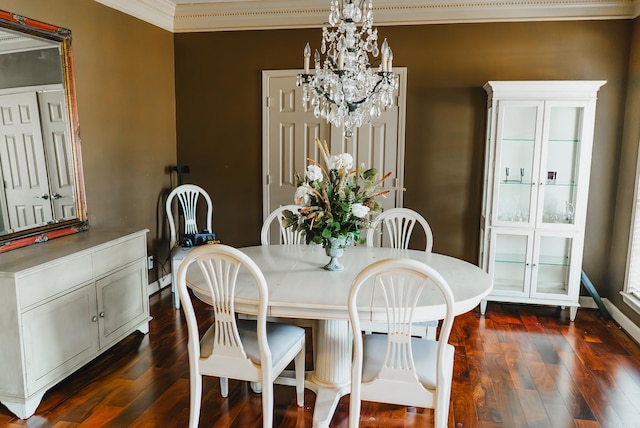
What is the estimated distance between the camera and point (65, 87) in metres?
3.28

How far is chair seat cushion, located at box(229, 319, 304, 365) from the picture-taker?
2.25 m

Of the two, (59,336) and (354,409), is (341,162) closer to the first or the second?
(354,409)

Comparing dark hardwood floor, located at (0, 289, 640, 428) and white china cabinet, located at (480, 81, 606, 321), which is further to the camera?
white china cabinet, located at (480, 81, 606, 321)

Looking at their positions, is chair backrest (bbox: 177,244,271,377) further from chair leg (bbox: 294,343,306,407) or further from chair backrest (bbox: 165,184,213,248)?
chair backrest (bbox: 165,184,213,248)

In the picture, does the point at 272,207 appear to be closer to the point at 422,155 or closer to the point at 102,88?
the point at 422,155

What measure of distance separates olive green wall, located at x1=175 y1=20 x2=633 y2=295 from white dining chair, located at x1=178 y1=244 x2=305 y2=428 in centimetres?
248

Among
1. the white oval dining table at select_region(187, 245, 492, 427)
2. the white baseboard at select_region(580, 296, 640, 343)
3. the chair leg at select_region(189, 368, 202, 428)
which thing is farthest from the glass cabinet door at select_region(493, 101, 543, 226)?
the chair leg at select_region(189, 368, 202, 428)

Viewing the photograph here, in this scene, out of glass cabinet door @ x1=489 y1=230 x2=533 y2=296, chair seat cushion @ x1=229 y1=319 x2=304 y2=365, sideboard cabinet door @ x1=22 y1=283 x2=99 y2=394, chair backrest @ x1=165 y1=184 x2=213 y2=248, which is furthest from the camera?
chair backrest @ x1=165 y1=184 x2=213 y2=248

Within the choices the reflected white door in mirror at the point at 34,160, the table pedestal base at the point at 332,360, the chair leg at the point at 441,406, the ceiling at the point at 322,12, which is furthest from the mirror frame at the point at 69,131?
the chair leg at the point at 441,406

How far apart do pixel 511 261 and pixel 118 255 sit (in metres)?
3.05

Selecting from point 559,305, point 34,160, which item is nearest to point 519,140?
point 559,305

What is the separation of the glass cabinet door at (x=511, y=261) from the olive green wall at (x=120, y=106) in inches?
120

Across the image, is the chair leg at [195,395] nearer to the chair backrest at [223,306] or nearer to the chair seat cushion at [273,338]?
the chair backrest at [223,306]

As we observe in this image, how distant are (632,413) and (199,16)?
4500mm
